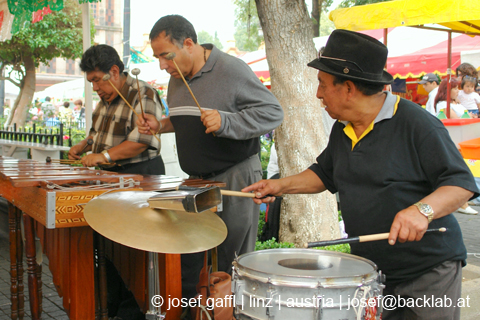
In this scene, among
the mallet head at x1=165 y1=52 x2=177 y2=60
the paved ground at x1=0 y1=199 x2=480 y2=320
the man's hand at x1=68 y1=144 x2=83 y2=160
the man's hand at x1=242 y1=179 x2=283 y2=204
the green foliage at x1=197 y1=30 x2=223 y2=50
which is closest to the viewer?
the man's hand at x1=242 y1=179 x2=283 y2=204

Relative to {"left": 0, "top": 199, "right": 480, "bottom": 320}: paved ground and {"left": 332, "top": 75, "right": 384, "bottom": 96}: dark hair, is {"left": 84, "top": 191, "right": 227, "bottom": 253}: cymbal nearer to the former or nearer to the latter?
{"left": 332, "top": 75, "right": 384, "bottom": 96}: dark hair

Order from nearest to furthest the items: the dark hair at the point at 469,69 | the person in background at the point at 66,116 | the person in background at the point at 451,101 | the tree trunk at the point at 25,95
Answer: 1. the person in background at the point at 451,101
2. the dark hair at the point at 469,69
3. the tree trunk at the point at 25,95
4. the person in background at the point at 66,116

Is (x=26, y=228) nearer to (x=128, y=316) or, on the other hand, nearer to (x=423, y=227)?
(x=128, y=316)

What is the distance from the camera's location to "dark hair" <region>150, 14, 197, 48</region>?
2.94 meters

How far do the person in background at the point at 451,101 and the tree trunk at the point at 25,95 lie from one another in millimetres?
11413

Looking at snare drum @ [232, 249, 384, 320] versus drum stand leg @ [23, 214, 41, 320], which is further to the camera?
drum stand leg @ [23, 214, 41, 320]

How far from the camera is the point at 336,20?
20.9 feet

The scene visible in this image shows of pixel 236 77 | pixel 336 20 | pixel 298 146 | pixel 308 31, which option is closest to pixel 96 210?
pixel 236 77

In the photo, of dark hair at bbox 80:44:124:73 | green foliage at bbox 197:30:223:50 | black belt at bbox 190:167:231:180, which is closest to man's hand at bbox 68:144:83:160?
dark hair at bbox 80:44:124:73

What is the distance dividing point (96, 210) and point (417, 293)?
4.77ft

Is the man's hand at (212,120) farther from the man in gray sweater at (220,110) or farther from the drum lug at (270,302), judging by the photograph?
the drum lug at (270,302)

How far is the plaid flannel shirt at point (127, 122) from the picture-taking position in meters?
3.63

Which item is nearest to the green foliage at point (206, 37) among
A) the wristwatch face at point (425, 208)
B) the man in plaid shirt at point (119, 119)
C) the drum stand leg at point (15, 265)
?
the man in plaid shirt at point (119, 119)

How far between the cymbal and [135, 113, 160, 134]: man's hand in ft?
4.27
